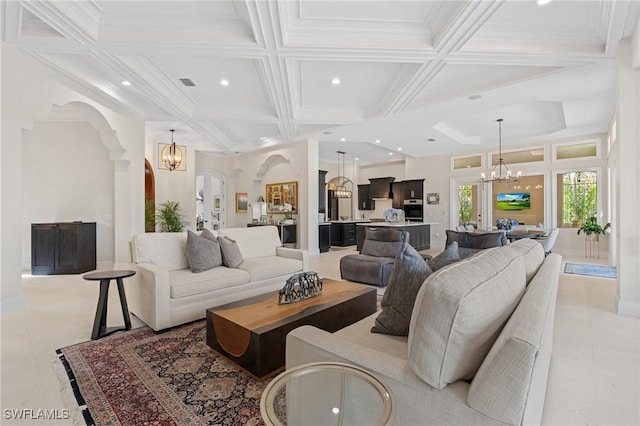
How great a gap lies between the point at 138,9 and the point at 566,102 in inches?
241

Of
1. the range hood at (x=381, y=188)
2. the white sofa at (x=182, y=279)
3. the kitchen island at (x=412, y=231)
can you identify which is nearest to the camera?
the white sofa at (x=182, y=279)

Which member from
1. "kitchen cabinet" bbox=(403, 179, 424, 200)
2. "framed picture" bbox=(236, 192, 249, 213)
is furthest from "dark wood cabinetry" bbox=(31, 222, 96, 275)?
"kitchen cabinet" bbox=(403, 179, 424, 200)

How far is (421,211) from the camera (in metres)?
10.5

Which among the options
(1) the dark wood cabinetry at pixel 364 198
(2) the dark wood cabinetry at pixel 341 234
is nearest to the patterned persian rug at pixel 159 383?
(2) the dark wood cabinetry at pixel 341 234

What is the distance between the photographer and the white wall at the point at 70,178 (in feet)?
19.0

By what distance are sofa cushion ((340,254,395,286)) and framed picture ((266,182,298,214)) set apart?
3.78 metres

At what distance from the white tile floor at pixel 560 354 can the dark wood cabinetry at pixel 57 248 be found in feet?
3.46

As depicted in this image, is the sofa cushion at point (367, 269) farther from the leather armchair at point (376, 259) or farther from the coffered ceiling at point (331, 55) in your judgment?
the coffered ceiling at point (331, 55)

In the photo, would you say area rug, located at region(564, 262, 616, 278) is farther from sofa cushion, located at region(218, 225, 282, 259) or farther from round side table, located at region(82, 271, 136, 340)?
round side table, located at region(82, 271, 136, 340)

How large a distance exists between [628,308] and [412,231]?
16.6 feet

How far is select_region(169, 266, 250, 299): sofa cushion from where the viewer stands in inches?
121

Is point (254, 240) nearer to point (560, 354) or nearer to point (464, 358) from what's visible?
point (560, 354)

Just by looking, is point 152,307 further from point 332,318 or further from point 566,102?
point 566,102

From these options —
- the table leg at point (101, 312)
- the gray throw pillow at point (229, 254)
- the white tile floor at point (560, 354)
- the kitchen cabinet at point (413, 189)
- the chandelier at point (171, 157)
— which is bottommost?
the white tile floor at point (560, 354)
